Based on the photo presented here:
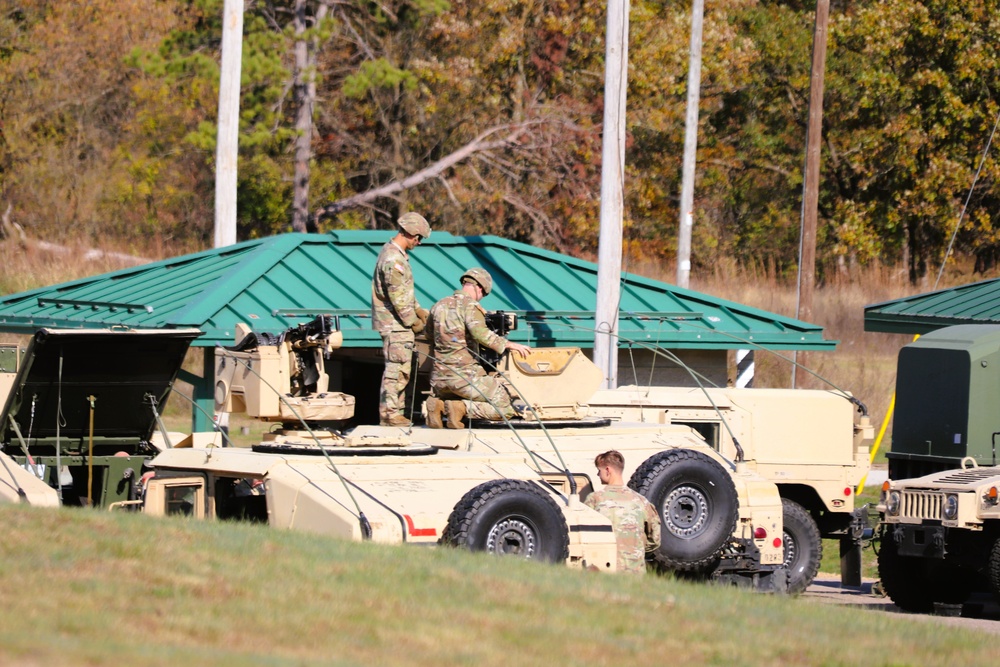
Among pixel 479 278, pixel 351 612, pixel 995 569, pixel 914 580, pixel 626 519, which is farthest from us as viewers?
pixel 914 580

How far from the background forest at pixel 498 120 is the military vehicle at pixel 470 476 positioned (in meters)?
25.7

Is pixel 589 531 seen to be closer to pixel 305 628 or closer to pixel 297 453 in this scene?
pixel 297 453

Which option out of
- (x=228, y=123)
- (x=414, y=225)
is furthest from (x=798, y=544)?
(x=228, y=123)

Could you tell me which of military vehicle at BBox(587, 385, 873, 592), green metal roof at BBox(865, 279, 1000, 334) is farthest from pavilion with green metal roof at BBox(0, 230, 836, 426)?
military vehicle at BBox(587, 385, 873, 592)

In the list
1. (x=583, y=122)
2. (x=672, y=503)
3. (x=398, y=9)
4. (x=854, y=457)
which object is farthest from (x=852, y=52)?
(x=672, y=503)

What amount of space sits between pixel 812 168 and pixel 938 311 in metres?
8.67

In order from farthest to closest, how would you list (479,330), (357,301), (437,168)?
(437,168) → (357,301) → (479,330)

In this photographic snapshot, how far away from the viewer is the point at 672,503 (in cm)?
1262

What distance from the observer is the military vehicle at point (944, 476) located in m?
14.5

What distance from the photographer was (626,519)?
1170 cm

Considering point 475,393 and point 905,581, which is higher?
point 475,393

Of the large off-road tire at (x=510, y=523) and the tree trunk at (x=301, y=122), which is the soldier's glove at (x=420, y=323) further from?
the tree trunk at (x=301, y=122)

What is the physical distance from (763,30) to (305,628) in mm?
38853

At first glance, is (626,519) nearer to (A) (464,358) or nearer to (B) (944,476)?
(A) (464,358)
